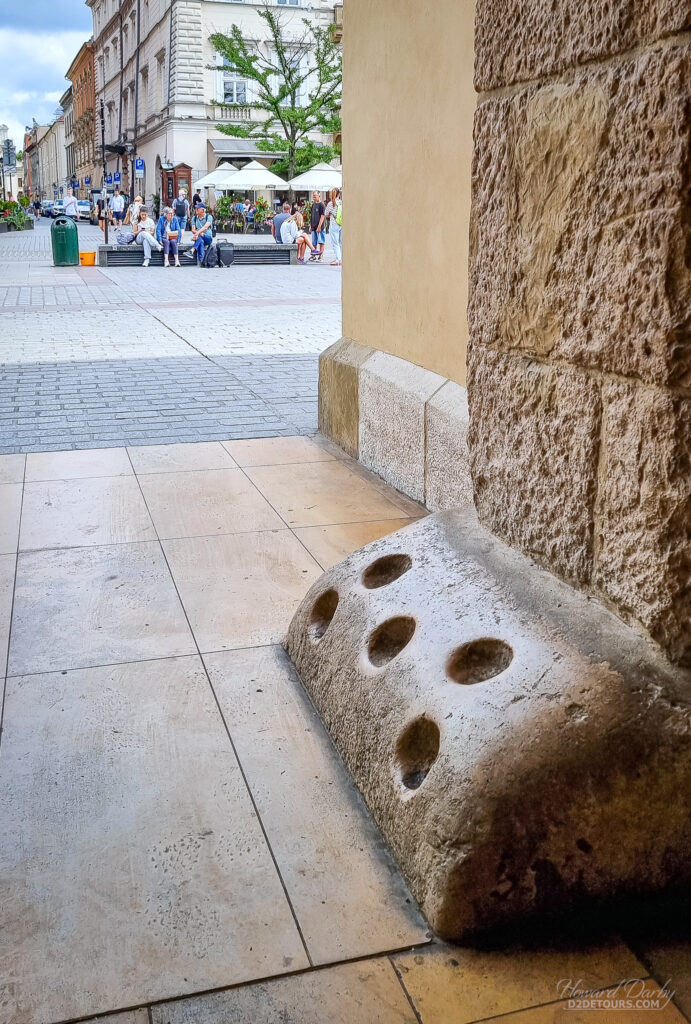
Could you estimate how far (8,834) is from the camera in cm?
231

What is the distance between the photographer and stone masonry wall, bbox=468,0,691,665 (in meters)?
1.92

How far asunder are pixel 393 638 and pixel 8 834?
1.08 meters

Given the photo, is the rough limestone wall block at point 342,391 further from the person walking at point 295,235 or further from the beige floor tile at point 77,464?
the person walking at point 295,235

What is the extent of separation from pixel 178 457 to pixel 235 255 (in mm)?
20305

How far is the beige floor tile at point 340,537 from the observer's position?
4.23m

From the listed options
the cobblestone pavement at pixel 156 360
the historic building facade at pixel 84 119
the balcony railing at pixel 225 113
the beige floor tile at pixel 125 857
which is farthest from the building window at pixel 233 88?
the beige floor tile at pixel 125 857

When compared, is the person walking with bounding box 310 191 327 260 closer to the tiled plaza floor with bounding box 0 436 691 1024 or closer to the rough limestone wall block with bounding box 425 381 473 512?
the rough limestone wall block with bounding box 425 381 473 512

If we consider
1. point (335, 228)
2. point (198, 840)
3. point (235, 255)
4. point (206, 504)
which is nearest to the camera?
point (198, 840)

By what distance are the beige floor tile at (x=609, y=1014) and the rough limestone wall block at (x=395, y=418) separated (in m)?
3.17

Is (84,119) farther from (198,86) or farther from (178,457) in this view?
(178,457)

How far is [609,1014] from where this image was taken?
1.80 m

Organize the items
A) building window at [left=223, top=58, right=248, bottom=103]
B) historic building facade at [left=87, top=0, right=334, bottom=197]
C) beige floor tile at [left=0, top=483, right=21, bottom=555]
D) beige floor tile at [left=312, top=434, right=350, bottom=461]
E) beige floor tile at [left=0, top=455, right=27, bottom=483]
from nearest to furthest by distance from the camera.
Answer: beige floor tile at [left=0, top=483, right=21, bottom=555] → beige floor tile at [left=0, top=455, right=27, bottom=483] → beige floor tile at [left=312, top=434, right=350, bottom=461] → historic building facade at [left=87, top=0, right=334, bottom=197] → building window at [left=223, top=58, right=248, bottom=103]

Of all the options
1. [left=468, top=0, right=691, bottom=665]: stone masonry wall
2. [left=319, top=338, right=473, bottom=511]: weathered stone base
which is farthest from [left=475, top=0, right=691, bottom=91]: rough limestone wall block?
[left=319, top=338, right=473, bottom=511]: weathered stone base

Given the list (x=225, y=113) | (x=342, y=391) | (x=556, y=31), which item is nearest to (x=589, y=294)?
(x=556, y=31)
